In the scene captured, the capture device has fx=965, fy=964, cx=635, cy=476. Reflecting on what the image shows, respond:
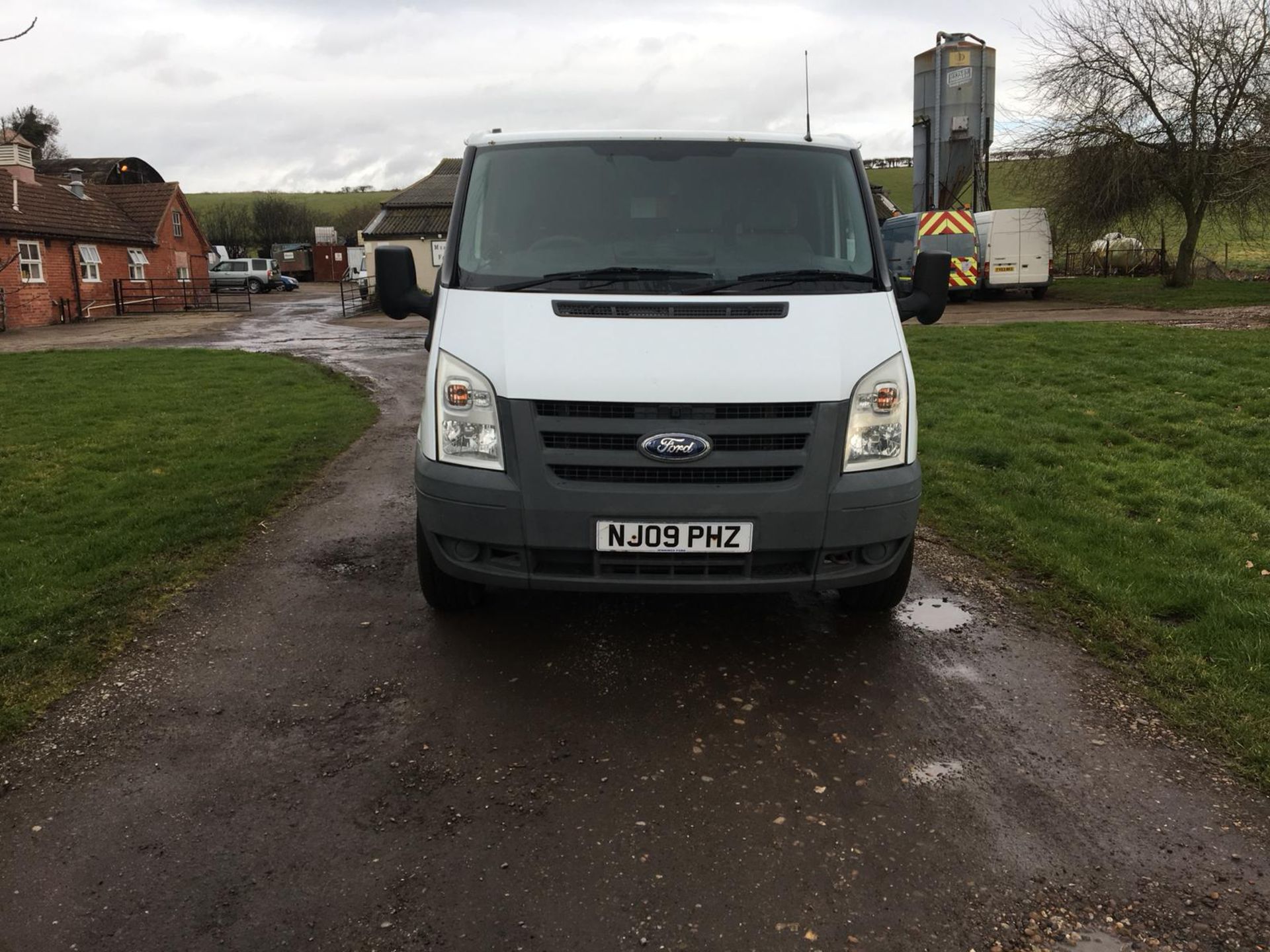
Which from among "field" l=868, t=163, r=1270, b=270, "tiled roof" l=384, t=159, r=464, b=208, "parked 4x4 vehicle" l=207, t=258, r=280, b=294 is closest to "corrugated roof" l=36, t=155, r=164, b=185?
"parked 4x4 vehicle" l=207, t=258, r=280, b=294

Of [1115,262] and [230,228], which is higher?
[230,228]

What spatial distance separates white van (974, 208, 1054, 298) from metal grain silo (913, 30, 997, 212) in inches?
95.2

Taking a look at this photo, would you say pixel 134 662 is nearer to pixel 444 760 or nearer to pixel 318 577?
pixel 318 577

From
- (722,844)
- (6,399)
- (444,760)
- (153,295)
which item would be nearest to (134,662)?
(444,760)

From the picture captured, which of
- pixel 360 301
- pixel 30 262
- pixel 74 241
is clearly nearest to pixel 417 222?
pixel 360 301

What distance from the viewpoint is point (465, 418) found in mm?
3916

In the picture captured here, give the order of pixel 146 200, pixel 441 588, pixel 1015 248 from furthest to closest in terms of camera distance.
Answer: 1. pixel 146 200
2. pixel 1015 248
3. pixel 441 588

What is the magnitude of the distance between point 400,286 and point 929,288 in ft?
8.54

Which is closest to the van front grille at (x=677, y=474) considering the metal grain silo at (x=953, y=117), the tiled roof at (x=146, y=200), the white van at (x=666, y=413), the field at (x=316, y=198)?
the white van at (x=666, y=413)

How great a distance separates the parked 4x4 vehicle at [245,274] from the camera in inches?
2032

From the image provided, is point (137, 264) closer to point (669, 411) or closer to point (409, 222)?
point (409, 222)

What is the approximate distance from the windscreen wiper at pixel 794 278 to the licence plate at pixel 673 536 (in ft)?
3.61

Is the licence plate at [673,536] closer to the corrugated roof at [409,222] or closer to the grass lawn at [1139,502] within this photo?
the grass lawn at [1139,502]

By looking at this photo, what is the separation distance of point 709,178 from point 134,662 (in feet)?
11.2
